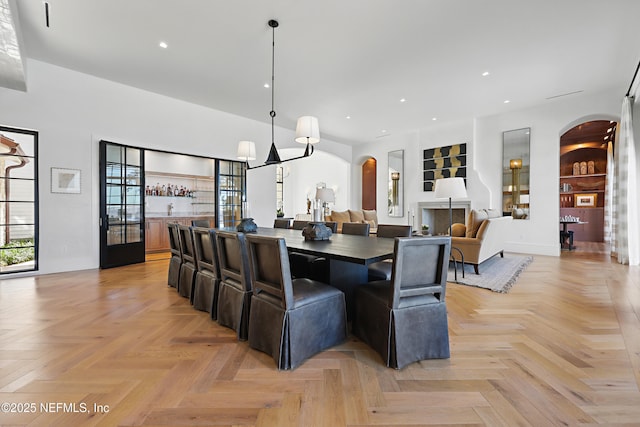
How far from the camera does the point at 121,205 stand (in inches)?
192

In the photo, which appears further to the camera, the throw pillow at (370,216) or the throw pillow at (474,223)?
the throw pillow at (370,216)

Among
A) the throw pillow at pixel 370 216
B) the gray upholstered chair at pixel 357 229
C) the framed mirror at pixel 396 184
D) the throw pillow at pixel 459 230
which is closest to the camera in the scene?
the gray upholstered chair at pixel 357 229

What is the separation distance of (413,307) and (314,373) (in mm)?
703

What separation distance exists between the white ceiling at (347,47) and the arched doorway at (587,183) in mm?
3252

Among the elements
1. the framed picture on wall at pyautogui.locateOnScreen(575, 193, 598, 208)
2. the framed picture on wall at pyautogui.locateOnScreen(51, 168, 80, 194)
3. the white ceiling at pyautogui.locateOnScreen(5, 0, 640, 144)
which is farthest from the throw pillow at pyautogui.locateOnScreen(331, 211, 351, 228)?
the framed picture on wall at pyautogui.locateOnScreen(575, 193, 598, 208)

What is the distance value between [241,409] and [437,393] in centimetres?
98

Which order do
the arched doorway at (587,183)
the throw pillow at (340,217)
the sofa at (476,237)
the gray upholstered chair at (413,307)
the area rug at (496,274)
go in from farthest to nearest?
the throw pillow at (340,217) → the arched doorway at (587,183) → the sofa at (476,237) → the area rug at (496,274) → the gray upholstered chair at (413,307)

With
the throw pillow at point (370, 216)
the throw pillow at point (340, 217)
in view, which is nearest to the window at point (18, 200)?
the throw pillow at point (340, 217)

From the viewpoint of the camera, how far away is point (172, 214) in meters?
7.48

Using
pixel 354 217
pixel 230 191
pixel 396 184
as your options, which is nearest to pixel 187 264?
pixel 230 191

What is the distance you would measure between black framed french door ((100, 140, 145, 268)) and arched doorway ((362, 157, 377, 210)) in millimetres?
6463

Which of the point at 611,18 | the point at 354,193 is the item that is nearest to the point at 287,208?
the point at 354,193

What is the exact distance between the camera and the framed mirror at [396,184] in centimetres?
818

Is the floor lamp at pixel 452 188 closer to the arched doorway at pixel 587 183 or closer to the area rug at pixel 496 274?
the area rug at pixel 496 274
